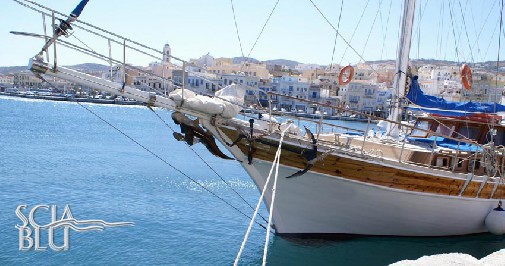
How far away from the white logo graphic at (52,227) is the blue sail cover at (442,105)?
319 inches

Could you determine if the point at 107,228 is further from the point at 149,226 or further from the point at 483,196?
the point at 483,196

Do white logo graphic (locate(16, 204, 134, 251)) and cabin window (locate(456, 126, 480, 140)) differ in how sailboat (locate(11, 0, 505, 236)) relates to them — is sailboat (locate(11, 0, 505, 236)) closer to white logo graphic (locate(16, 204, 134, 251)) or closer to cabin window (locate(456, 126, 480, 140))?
cabin window (locate(456, 126, 480, 140))

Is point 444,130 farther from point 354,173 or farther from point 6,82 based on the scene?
point 6,82

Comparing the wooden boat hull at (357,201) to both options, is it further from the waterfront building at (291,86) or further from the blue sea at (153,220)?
the waterfront building at (291,86)

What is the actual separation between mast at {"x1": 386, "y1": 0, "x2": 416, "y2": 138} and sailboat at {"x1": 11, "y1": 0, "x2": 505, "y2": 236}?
112 cm

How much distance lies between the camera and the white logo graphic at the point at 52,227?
415 inches

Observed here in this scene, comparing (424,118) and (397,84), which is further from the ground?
(397,84)

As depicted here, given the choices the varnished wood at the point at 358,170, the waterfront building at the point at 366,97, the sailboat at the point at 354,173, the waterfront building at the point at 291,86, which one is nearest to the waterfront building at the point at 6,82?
the waterfront building at the point at 291,86

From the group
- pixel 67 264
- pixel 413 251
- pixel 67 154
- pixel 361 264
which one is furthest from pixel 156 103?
pixel 67 154

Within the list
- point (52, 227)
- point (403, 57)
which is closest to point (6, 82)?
point (52, 227)

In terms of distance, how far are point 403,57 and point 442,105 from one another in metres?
1.66

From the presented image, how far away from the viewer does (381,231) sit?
11023 millimetres

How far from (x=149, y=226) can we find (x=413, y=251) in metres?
6.43

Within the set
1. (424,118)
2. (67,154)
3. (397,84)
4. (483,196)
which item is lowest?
(67,154)
